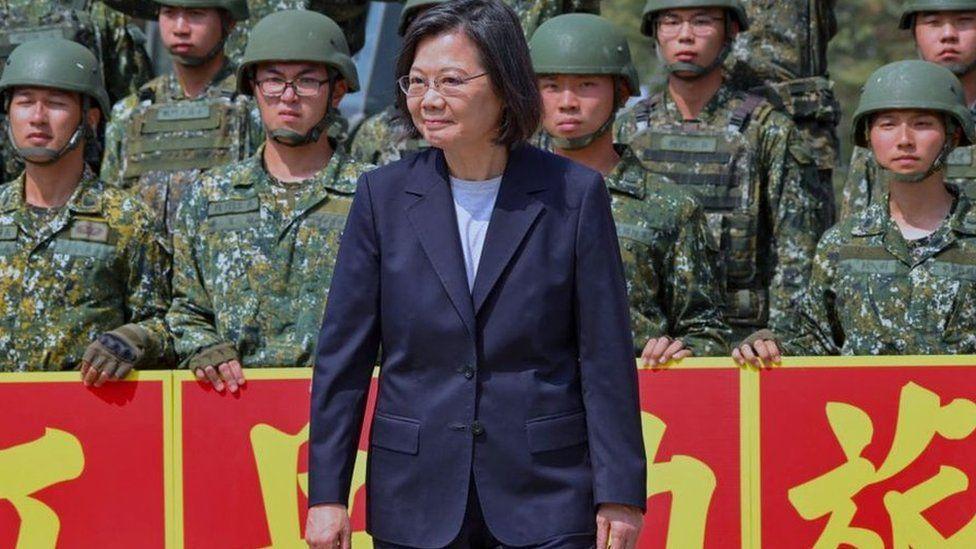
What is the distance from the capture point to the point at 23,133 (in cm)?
842

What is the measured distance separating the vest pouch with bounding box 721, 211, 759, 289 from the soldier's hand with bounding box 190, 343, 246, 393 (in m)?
2.82

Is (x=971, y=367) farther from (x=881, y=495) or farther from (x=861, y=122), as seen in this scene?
(x=861, y=122)

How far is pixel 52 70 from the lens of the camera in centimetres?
855

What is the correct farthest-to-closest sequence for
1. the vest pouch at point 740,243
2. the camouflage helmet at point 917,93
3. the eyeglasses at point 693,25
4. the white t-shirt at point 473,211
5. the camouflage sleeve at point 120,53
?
the camouflage sleeve at point 120,53
the eyeglasses at point 693,25
the vest pouch at point 740,243
the camouflage helmet at point 917,93
the white t-shirt at point 473,211

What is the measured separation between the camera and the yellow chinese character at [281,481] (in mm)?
7508

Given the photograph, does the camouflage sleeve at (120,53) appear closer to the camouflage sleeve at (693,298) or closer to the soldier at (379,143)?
the soldier at (379,143)

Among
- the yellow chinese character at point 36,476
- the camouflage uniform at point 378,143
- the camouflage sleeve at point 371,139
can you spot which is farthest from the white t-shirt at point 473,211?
the camouflage sleeve at point 371,139

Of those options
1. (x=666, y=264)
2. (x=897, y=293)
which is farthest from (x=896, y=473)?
(x=666, y=264)

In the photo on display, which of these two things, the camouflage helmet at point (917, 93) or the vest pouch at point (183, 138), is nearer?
the camouflage helmet at point (917, 93)

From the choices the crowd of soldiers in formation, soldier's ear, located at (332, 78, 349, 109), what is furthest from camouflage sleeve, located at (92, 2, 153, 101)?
soldier's ear, located at (332, 78, 349, 109)

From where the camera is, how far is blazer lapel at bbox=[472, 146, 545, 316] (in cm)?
525

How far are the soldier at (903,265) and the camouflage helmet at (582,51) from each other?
1151 millimetres

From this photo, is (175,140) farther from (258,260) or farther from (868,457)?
(868,457)

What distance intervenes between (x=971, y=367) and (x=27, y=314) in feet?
12.2
